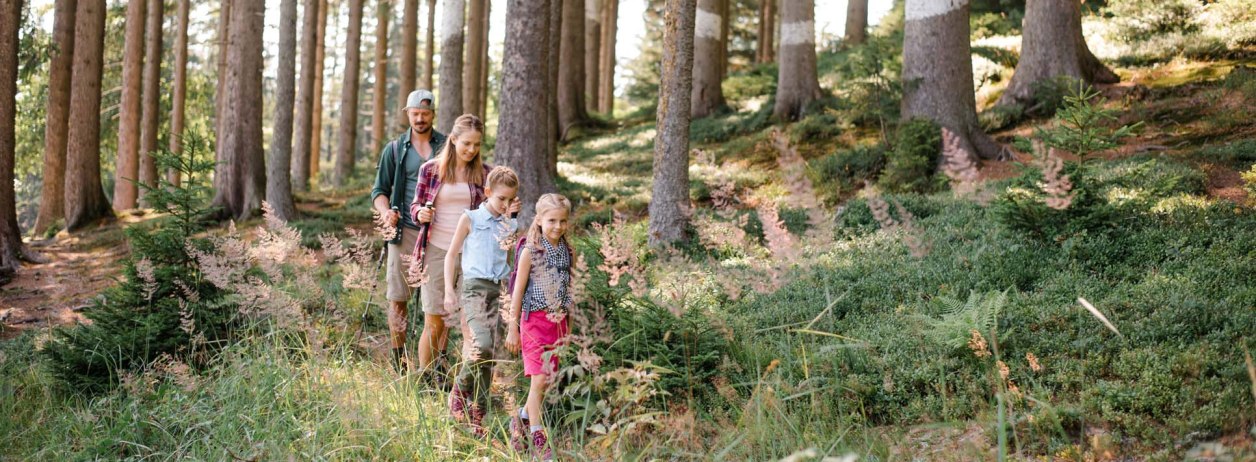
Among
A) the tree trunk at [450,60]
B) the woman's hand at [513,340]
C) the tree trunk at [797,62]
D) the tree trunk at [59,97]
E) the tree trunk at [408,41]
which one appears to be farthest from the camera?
the tree trunk at [408,41]

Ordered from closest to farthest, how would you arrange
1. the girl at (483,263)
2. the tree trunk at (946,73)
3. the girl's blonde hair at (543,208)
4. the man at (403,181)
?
1. the girl's blonde hair at (543,208)
2. the girl at (483,263)
3. the man at (403,181)
4. the tree trunk at (946,73)

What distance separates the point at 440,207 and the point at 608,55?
85.4 ft

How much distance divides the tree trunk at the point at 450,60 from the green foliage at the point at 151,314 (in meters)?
8.58

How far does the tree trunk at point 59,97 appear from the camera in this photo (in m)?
15.9

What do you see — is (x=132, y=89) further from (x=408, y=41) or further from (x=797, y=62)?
(x=797, y=62)

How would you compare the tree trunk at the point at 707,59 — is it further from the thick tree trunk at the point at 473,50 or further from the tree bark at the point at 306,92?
the tree bark at the point at 306,92

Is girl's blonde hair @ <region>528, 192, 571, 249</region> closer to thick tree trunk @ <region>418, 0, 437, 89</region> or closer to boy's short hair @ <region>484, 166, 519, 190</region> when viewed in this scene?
boy's short hair @ <region>484, 166, 519, 190</region>

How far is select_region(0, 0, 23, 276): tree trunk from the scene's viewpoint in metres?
11.8

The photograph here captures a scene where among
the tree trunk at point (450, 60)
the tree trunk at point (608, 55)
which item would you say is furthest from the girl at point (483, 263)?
the tree trunk at point (608, 55)

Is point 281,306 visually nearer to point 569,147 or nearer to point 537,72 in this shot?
point 537,72

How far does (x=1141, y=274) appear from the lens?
5797mm

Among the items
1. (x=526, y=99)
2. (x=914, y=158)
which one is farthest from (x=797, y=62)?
(x=526, y=99)

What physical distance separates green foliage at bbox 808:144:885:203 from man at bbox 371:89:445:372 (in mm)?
5754

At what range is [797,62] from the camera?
50.5 feet
